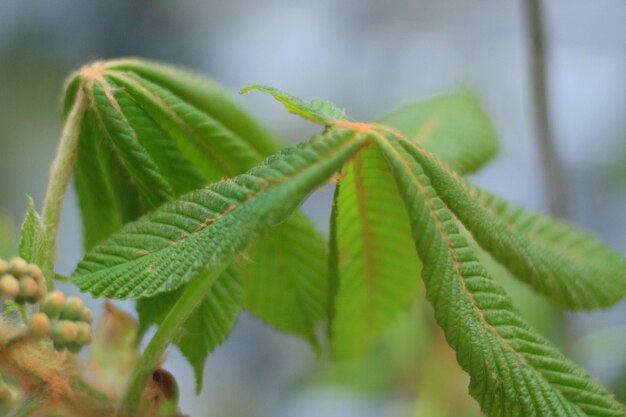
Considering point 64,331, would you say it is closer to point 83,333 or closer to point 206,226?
point 83,333

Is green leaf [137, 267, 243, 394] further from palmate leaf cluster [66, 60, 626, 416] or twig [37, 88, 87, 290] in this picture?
twig [37, 88, 87, 290]

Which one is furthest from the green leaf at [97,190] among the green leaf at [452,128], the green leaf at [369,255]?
the green leaf at [452,128]

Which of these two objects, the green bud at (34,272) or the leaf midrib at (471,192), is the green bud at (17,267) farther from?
the leaf midrib at (471,192)

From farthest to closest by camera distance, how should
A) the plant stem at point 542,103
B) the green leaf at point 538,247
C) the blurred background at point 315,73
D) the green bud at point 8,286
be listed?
the blurred background at point 315,73
the plant stem at point 542,103
the green leaf at point 538,247
the green bud at point 8,286

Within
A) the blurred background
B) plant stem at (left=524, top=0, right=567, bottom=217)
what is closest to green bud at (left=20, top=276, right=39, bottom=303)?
plant stem at (left=524, top=0, right=567, bottom=217)

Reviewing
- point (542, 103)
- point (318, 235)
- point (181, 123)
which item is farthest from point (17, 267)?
point (542, 103)

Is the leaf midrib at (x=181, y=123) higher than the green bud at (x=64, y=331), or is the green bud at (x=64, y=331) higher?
the leaf midrib at (x=181, y=123)

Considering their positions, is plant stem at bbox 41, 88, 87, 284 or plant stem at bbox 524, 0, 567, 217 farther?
plant stem at bbox 524, 0, 567, 217
